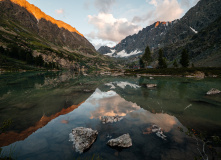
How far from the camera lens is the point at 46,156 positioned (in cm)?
780

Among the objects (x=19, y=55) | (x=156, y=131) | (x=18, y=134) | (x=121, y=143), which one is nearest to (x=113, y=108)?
(x=156, y=131)

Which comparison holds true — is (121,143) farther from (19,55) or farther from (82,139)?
(19,55)

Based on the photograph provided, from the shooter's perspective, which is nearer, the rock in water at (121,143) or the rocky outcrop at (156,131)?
the rock in water at (121,143)

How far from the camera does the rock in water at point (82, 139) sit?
836 centimetres

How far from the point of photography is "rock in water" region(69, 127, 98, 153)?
27.4 ft

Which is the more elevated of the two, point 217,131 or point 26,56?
point 26,56

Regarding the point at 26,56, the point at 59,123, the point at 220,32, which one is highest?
the point at 220,32

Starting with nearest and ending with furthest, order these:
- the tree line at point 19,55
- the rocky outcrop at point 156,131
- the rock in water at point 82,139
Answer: the rock in water at point 82,139
the rocky outcrop at point 156,131
the tree line at point 19,55

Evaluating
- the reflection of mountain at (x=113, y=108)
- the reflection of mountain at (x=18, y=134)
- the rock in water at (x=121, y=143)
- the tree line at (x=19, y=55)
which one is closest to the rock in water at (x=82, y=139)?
the rock in water at (x=121, y=143)

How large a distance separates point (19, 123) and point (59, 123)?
446 centimetres

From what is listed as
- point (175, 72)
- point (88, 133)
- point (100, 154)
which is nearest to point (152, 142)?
point (100, 154)

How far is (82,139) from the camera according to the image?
901 cm

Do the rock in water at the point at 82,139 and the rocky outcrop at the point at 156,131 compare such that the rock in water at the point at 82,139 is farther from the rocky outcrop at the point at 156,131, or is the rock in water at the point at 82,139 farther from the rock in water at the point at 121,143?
the rocky outcrop at the point at 156,131

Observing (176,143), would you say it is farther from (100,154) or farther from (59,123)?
(59,123)
